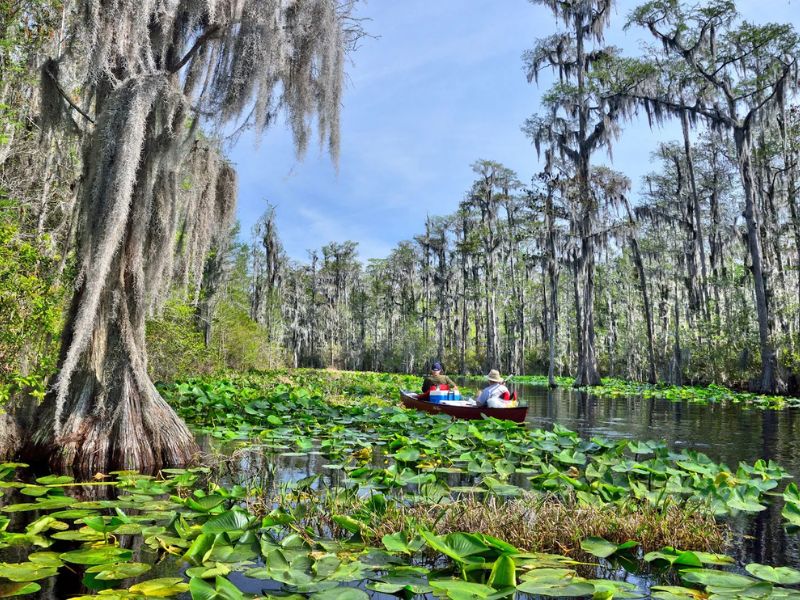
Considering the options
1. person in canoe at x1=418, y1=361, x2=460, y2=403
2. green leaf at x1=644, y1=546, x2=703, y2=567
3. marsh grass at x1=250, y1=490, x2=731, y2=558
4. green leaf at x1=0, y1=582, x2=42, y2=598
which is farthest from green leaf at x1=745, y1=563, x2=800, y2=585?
person in canoe at x1=418, y1=361, x2=460, y2=403

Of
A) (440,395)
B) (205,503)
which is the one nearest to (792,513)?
(205,503)

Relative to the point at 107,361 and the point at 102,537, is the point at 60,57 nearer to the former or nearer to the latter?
the point at 107,361

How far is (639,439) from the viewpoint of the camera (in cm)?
931

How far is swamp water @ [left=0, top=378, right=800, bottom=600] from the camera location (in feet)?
10.3

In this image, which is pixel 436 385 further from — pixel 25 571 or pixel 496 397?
pixel 25 571

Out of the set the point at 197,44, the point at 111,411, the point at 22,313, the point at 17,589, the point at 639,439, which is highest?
the point at 197,44

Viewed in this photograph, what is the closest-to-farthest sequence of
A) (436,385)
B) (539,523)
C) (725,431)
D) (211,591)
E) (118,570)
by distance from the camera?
(211,591)
(118,570)
(539,523)
(725,431)
(436,385)

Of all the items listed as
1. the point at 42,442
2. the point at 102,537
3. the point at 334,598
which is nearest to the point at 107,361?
the point at 42,442

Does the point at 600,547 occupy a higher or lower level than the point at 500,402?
lower

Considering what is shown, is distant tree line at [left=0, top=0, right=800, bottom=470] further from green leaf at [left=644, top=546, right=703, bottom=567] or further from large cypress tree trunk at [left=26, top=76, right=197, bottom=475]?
green leaf at [left=644, top=546, right=703, bottom=567]

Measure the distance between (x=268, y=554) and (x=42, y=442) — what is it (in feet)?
11.9

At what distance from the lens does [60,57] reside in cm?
557

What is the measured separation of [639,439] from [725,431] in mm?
2646

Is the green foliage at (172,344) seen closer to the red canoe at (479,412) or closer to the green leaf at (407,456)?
the red canoe at (479,412)
